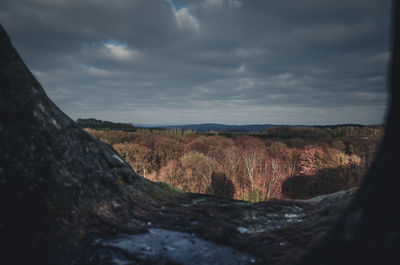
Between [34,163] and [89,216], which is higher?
[34,163]

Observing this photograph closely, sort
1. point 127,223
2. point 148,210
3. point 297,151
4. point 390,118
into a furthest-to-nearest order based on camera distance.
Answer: point 297,151 < point 148,210 < point 127,223 < point 390,118

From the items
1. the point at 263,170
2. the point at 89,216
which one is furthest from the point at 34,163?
the point at 263,170

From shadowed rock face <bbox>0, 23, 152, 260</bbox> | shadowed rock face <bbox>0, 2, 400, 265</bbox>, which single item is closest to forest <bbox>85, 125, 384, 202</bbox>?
shadowed rock face <bbox>0, 2, 400, 265</bbox>

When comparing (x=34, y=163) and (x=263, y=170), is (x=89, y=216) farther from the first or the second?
(x=263, y=170)

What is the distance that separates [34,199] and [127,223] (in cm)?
144

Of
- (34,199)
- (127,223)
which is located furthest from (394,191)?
(34,199)

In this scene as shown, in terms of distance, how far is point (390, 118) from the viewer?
1.41 m

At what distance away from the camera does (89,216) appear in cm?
344

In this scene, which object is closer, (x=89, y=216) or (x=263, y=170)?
(x=89, y=216)

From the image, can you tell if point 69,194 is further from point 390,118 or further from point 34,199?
point 390,118

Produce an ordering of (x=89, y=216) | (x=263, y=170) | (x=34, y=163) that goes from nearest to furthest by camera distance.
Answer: (x=34, y=163)
(x=89, y=216)
(x=263, y=170)

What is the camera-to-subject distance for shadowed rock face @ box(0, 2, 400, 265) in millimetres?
2711

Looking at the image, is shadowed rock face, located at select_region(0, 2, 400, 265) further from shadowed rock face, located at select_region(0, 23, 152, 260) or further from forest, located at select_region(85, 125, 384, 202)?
forest, located at select_region(85, 125, 384, 202)

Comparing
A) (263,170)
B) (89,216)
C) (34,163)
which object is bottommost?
(263,170)
